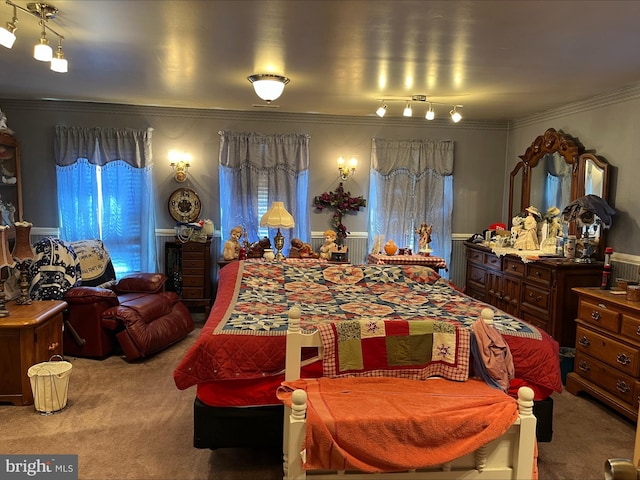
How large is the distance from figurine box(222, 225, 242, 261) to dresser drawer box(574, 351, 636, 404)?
346 centimetres

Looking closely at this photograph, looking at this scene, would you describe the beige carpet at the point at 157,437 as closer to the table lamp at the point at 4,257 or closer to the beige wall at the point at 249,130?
the table lamp at the point at 4,257

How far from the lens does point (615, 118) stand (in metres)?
4.21

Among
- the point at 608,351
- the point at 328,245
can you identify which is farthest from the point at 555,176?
the point at 328,245

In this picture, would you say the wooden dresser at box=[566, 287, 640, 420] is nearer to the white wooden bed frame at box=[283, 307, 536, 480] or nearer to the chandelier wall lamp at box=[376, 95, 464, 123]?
the white wooden bed frame at box=[283, 307, 536, 480]

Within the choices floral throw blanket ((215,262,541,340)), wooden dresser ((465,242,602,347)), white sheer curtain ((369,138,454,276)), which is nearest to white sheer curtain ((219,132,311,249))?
white sheer curtain ((369,138,454,276))

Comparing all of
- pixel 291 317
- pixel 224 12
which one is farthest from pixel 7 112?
pixel 291 317

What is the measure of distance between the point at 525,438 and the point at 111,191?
497cm

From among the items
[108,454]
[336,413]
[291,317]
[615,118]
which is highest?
[615,118]

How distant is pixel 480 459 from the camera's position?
213 centimetres

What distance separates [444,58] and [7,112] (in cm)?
480

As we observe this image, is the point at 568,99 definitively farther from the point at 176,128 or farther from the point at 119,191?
the point at 119,191

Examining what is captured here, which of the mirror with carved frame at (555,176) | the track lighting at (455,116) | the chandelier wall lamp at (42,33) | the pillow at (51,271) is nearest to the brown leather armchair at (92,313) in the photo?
the pillow at (51,271)

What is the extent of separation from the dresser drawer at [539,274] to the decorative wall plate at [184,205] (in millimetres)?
3599

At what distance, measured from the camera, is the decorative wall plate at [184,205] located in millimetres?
5637
